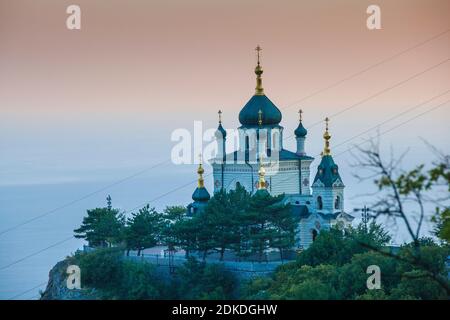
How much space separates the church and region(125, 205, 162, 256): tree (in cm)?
145

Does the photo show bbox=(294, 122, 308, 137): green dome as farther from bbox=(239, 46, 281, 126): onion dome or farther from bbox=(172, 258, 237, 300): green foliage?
bbox=(172, 258, 237, 300): green foliage

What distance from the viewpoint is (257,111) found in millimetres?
43562

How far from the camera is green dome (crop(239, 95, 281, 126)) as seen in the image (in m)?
43.6

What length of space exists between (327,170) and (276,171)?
1792mm

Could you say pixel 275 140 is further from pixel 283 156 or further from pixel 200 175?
pixel 200 175

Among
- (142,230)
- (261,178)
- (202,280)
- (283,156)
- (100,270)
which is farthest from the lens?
(283,156)

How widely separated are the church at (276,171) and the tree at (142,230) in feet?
4.75


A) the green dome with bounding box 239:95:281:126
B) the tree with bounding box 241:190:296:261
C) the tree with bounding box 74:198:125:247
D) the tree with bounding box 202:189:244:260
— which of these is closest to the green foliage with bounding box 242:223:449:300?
the tree with bounding box 241:190:296:261

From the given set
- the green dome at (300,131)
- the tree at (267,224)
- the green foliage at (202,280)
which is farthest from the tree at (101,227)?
the green dome at (300,131)

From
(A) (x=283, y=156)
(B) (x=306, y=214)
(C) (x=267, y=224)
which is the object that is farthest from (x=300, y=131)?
(C) (x=267, y=224)

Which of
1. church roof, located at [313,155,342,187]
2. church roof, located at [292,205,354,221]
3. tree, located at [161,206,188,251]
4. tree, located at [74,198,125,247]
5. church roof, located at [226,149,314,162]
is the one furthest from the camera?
church roof, located at [226,149,314,162]
